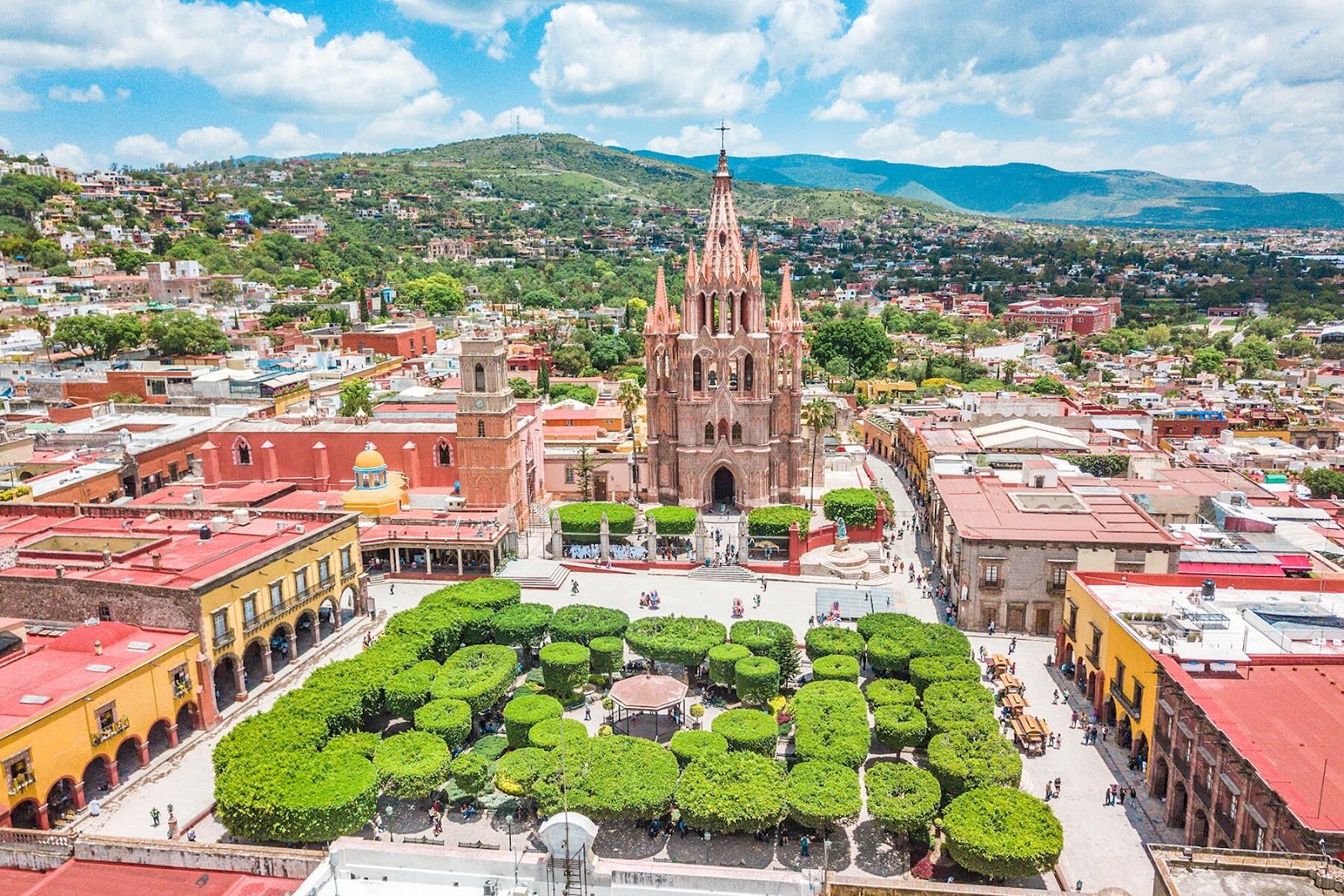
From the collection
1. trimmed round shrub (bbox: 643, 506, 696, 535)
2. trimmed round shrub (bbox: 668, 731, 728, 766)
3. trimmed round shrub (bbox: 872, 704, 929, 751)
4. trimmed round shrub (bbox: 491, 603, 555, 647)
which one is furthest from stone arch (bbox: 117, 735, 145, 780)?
trimmed round shrub (bbox: 643, 506, 696, 535)

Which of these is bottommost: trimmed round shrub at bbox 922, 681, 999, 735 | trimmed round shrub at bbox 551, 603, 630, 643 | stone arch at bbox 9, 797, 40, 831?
stone arch at bbox 9, 797, 40, 831

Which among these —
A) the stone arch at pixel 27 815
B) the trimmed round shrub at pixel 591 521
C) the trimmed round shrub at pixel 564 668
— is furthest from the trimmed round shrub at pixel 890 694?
the stone arch at pixel 27 815

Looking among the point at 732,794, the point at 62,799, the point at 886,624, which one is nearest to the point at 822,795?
the point at 732,794

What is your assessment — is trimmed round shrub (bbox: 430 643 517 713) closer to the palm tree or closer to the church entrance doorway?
the church entrance doorway

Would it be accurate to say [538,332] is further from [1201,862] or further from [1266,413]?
[1201,862]

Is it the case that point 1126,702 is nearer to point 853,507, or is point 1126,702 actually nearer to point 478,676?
point 853,507

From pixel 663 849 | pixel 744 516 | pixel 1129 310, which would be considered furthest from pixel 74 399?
pixel 1129 310
